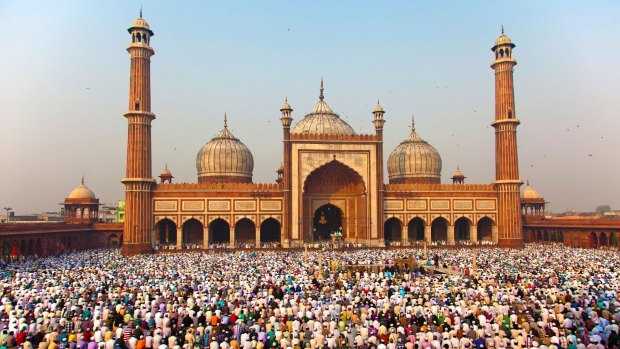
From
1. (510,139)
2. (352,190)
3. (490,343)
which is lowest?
(490,343)

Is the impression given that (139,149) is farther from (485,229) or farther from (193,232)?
(485,229)

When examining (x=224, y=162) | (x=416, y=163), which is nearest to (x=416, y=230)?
(x=416, y=163)

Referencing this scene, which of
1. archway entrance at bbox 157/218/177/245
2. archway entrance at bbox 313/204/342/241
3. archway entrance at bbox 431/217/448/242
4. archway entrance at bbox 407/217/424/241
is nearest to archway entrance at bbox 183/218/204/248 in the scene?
archway entrance at bbox 157/218/177/245

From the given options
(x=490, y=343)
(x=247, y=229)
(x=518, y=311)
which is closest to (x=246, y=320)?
(x=490, y=343)

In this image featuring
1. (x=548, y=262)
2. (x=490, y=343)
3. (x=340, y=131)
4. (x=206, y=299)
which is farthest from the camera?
(x=340, y=131)

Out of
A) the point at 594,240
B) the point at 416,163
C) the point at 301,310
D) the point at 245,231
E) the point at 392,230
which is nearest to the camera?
the point at 301,310

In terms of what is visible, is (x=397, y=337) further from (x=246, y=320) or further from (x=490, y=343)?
(x=246, y=320)
